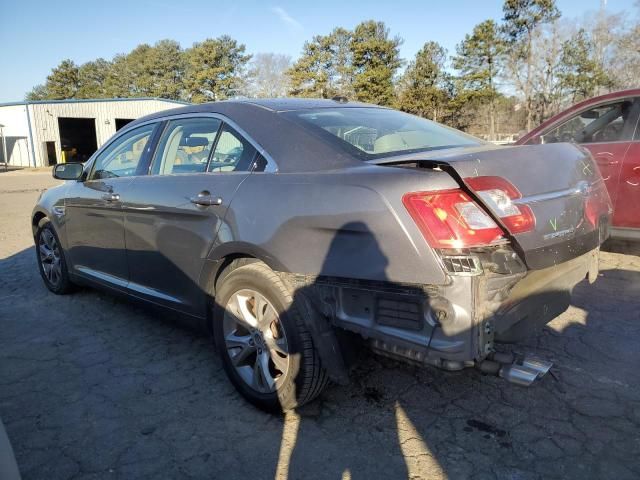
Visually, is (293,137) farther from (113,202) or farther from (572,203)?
(113,202)

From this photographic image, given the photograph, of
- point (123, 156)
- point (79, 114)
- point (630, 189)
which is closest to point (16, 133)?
point (79, 114)

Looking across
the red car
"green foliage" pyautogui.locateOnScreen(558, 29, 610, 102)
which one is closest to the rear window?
the red car

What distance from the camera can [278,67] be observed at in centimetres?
6141

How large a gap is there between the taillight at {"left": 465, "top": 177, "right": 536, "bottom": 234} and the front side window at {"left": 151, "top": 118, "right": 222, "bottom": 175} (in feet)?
5.50

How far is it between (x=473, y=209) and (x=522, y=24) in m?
44.6

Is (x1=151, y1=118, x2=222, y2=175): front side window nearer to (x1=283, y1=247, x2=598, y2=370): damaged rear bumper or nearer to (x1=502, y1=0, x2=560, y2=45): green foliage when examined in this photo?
(x1=283, y1=247, x2=598, y2=370): damaged rear bumper

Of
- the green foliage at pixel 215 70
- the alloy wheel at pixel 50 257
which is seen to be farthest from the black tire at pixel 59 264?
the green foliage at pixel 215 70

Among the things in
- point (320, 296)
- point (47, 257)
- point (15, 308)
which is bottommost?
point (15, 308)

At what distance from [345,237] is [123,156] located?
250 cm

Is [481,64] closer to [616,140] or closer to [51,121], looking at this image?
[51,121]

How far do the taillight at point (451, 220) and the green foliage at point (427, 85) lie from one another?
37607mm

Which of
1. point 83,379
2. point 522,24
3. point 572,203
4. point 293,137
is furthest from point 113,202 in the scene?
point 522,24

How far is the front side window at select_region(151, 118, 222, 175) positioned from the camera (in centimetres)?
301

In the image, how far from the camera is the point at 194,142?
3168mm
